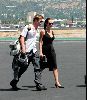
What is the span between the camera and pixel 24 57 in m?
10.8

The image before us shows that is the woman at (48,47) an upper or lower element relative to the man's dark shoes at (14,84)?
upper

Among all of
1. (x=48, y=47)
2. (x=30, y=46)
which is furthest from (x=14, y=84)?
(x=48, y=47)

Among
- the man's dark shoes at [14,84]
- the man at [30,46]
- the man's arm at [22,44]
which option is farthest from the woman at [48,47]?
the man's dark shoes at [14,84]

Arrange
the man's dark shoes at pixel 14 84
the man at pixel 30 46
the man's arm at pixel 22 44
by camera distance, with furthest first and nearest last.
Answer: the man's dark shoes at pixel 14 84
the man at pixel 30 46
the man's arm at pixel 22 44

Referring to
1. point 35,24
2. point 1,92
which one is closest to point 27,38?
point 35,24

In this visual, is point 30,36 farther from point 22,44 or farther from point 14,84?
point 14,84

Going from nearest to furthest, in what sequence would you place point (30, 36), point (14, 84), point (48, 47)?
point (30, 36) → point (14, 84) → point (48, 47)

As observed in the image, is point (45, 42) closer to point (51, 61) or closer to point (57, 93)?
point (51, 61)

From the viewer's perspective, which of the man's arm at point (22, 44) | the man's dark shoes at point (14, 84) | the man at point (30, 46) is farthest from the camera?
the man's dark shoes at point (14, 84)

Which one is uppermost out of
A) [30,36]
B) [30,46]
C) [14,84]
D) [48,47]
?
[30,36]

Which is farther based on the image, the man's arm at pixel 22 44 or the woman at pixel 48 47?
the woman at pixel 48 47

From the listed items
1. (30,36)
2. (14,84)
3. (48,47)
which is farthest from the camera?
(48,47)

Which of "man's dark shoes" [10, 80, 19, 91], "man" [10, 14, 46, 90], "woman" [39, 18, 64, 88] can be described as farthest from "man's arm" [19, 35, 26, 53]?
"man's dark shoes" [10, 80, 19, 91]

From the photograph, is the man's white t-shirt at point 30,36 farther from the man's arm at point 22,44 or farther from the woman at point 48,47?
the woman at point 48,47
